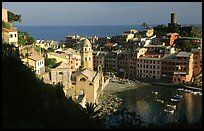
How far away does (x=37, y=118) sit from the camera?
6277mm

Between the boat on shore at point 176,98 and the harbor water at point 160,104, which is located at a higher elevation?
the boat on shore at point 176,98

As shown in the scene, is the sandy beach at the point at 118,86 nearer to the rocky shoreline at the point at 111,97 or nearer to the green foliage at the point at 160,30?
the rocky shoreline at the point at 111,97

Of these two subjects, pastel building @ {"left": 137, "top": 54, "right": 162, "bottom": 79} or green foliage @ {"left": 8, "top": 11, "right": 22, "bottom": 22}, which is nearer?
green foliage @ {"left": 8, "top": 11, "right": 22, "bottom": 22}

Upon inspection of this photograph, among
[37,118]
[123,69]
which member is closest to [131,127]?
[37,118]

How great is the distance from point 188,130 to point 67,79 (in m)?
15.0

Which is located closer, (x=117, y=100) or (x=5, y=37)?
(x=5, y=37)

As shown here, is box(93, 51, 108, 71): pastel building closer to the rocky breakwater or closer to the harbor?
the harbor

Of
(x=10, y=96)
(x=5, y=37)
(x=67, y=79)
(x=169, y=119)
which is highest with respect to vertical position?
(x=5, y=37)

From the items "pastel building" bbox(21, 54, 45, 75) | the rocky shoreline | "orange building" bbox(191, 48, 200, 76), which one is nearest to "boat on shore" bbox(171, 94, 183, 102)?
the rocky shoreline

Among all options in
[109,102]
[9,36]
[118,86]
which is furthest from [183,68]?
[9,36]

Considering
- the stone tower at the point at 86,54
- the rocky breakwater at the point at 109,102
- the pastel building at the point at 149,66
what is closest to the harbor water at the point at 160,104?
the rocky breakwater at the point at 109,102

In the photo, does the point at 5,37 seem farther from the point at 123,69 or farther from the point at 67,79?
the point at 123,69

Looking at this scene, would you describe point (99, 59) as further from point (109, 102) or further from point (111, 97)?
point (109, 102)

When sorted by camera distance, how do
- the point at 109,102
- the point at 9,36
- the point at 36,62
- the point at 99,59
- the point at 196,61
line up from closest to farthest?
the point at 9,36
the point at 36,62
the point at 109,102
the point at 196,61
the point at 99,59
